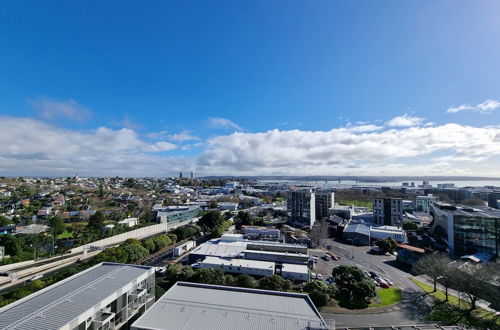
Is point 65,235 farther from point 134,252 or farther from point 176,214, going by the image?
point 134,252

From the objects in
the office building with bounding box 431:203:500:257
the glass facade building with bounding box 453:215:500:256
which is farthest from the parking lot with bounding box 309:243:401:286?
the glass facade building with bounding box 453:215:500:256

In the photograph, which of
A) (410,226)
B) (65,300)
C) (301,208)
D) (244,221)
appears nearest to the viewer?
(65,300)

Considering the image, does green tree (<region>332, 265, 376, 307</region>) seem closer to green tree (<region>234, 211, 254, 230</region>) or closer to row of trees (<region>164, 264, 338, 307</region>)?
row of trees (<region>164, 264, 338, 307</region>)

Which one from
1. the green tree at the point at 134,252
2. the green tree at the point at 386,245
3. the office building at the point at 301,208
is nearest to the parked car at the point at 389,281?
the green tree at the point at 386,245

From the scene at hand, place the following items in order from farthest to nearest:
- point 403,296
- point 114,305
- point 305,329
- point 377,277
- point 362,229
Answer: point 362,229 → point 377,277 → point 403,296 → point 114,305 → point 305,329

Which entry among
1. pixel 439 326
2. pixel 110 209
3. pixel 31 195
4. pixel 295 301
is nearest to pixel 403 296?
pixel 439 326

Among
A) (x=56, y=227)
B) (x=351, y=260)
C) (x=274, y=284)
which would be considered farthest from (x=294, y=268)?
(x=56, y=227)

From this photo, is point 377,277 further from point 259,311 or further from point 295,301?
point 259,311
